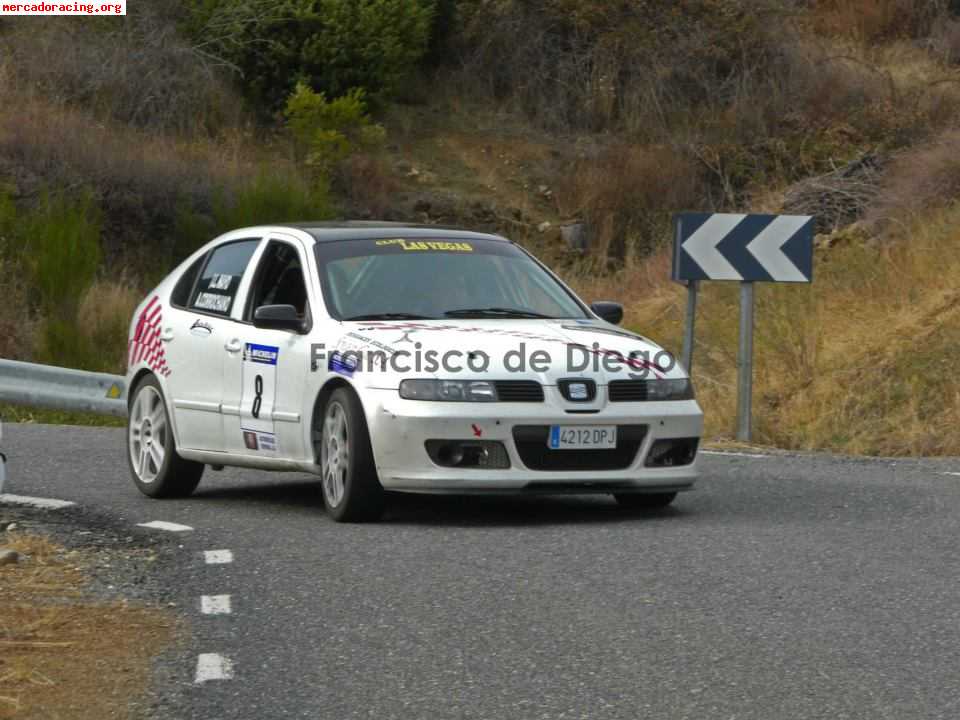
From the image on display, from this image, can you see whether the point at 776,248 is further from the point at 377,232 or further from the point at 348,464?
the point at 348,464

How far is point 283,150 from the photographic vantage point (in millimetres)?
34438

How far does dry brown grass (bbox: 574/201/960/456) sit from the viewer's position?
15.4 meters

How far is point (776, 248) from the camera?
14.3 m

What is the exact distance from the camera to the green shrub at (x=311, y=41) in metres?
34.8

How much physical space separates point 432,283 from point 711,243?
4.27m

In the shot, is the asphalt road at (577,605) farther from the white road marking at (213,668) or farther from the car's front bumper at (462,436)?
the car's front bumper at (462,436)

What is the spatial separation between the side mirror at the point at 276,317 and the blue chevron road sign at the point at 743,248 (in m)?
4.71

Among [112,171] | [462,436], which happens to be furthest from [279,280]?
[112,171]

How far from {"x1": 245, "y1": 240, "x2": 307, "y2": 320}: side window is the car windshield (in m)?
0.22

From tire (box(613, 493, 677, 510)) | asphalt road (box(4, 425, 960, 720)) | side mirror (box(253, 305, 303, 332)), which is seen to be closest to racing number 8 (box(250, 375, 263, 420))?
side mirror (box(253, 305, 303, 332))

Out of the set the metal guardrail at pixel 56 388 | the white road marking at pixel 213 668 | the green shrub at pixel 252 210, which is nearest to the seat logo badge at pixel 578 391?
the white road marking at pixel 213 668

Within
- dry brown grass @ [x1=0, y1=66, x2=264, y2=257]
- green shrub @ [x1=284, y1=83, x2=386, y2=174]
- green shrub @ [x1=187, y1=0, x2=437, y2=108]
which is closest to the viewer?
dry brown grass @ [x1=0, y1=66, x2=264, y2=257]

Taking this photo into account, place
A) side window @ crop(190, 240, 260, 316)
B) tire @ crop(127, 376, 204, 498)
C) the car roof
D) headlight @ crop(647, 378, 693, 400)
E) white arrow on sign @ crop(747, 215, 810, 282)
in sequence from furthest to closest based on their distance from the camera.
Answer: white arrow on sign @ crop(747, 215, 810, 282) → tire @ crop(127, 376, 204, 498) → side window @ crop(190, 240, 260, 316) → the car roof → headlight @ crop(647, 378, 693, 400)

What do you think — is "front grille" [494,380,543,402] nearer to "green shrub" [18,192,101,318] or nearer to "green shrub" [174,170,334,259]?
"green shrub" [18,192,101,318]
